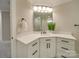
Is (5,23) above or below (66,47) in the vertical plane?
above

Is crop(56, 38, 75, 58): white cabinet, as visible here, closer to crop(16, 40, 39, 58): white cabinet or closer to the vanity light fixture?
crop(16, 40, 39, 58): white cabinet

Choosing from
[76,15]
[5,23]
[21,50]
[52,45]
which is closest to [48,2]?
[76,15]

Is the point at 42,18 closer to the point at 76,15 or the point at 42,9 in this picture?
the point at 42,9

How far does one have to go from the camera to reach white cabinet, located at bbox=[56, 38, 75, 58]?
3449 mm

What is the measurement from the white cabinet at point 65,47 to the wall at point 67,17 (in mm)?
235

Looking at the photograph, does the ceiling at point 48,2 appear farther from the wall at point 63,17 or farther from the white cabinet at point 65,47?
the white cabinet at point 65,47

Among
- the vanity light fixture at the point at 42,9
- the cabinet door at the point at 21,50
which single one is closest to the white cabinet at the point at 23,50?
the cabinet door at the point at 21,50

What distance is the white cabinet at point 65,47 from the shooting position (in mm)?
3449

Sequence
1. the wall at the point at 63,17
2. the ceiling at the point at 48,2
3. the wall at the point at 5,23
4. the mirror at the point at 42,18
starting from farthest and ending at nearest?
the wall at the point at 5,23 < the mirror at the point at 42,18 < the ceiling at the point at 48,2 < the wall at the point at 63,17

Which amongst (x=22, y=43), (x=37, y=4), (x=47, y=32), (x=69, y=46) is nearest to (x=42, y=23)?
(x=47, y=32)

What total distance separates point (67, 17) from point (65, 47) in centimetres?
122

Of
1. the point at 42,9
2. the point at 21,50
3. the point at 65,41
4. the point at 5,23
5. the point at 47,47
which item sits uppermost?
the point at 42,9

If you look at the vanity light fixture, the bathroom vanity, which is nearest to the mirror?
the vanity light fixture

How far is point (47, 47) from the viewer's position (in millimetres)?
3838
